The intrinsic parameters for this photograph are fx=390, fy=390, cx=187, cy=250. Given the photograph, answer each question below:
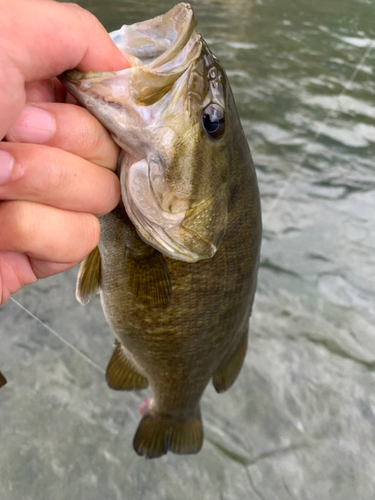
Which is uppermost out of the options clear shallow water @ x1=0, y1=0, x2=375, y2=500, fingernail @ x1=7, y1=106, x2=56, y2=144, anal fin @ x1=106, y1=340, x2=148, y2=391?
fingernail @ x1=7, y1=106, x2=56, y2=144

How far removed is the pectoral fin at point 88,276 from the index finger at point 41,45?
48 centimetres

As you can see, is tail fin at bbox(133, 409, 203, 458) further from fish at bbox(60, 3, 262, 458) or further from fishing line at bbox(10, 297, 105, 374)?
fishing line at bbox(10, 297, 105, 374)

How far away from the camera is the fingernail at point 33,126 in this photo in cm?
49

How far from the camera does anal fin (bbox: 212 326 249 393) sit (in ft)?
3.74

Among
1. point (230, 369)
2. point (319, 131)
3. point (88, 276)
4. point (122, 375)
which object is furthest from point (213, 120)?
point (319, 131)

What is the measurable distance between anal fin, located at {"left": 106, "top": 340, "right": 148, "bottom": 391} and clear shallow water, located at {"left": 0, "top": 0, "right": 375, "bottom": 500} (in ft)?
1.63

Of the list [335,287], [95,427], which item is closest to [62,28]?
[95,427]

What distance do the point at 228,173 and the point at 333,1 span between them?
255 inches

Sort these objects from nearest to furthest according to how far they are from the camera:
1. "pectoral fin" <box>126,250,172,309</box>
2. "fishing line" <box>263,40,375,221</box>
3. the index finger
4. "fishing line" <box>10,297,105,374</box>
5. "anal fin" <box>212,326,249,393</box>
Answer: the index finger, "pectoral fin" <box>126,250,172,309</box>, "anal fin" <box>212,326,249,393</box>, "fishing line" <box>10,297,105,374</box>, "fishing line" <box>263,40,375,221</box>

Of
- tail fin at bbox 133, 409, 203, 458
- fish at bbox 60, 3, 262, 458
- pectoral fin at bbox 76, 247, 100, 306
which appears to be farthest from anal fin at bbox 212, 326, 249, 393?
pectoral fin at bbox 76, 247, 100, 306

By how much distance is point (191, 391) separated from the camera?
1164 mm

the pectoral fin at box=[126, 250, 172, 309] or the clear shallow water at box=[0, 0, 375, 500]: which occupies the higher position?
the pectoral fin at box=[126, 250, 172, 309]

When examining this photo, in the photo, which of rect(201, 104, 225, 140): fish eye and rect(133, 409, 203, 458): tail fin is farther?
rect(133, 409, 203, 458): tail fin

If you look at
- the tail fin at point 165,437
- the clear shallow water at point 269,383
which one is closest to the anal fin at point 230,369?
the tail fin at point 165,437
